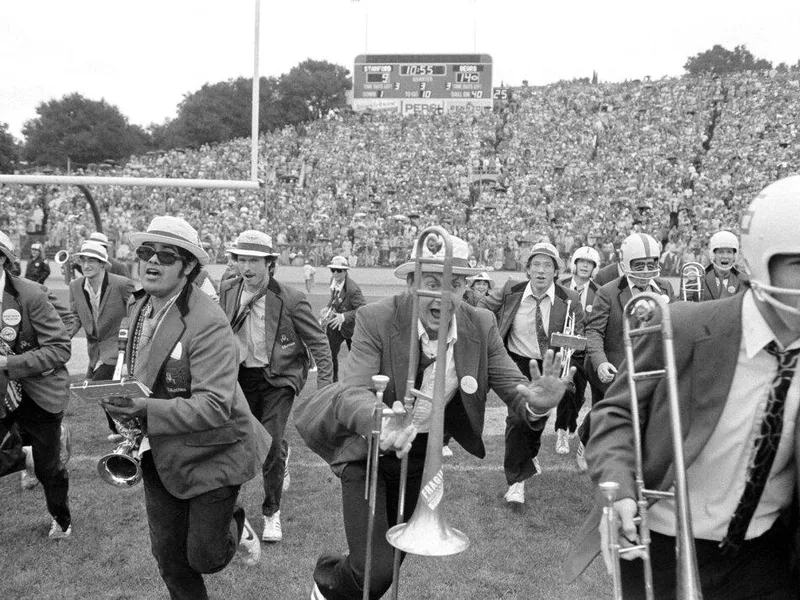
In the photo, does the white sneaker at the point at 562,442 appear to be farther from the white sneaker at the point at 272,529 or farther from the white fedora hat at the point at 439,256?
the white fedora hat at the point at 439,256

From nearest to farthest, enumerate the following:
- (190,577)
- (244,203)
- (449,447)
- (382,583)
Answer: (382,583) < (190,577) < (449,447) < (244,203)

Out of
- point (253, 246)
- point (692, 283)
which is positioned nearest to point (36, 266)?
point (253, 246)

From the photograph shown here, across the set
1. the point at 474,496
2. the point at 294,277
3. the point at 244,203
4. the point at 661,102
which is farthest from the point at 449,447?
the point at 661,102

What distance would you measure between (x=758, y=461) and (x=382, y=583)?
1.91 meters

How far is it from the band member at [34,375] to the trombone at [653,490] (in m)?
3.85

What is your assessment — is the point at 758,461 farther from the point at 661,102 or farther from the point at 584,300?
the point at 661,102

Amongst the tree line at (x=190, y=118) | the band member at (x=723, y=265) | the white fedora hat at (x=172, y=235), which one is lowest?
the band member at (x=723, y=265)

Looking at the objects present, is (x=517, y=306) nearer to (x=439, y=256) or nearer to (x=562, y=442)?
(x=562, y=442)

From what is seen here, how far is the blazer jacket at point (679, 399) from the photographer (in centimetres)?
238

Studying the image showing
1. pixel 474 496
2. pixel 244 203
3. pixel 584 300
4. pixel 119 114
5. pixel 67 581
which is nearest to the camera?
pixel 67 581

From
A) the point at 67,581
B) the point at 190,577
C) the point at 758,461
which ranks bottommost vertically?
the point at 67,581

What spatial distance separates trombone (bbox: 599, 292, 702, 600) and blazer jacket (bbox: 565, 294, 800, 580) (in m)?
0.04

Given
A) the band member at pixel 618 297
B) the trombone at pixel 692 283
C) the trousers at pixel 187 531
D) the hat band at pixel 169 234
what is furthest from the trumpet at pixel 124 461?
the trombone at pixel 692 283

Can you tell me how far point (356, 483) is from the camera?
383 cm
